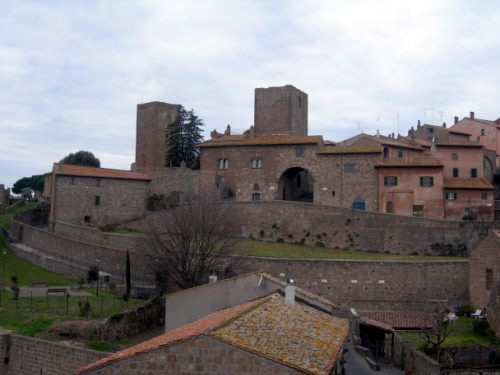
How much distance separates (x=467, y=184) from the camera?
49.0 m

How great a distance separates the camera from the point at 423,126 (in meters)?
70.8

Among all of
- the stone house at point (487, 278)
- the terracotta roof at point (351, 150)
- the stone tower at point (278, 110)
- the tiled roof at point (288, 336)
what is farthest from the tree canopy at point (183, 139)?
the tiled roof at point (288, 336)

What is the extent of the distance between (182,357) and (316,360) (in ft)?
8.52

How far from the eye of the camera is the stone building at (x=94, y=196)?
5072cm

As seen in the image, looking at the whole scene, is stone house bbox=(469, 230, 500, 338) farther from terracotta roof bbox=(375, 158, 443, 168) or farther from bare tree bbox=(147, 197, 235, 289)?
terracotta roof bbox=(375, 158, 443, 168)

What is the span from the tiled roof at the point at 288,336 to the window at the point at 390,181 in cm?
3311

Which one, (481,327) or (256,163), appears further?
(256,163)

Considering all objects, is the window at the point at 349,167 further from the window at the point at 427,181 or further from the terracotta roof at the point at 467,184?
the terracotta roof at the point at 467,184

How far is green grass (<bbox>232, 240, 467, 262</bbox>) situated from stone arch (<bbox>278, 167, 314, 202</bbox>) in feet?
26.6

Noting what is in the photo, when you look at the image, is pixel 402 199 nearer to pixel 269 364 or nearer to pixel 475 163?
pixel 475 163

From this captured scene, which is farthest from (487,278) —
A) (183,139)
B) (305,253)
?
(183,139)

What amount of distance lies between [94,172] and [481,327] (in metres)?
33.5

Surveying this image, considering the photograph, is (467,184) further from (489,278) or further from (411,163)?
(489,278)

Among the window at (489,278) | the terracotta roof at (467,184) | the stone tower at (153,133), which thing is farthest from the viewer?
the stone tower at (153,133)
